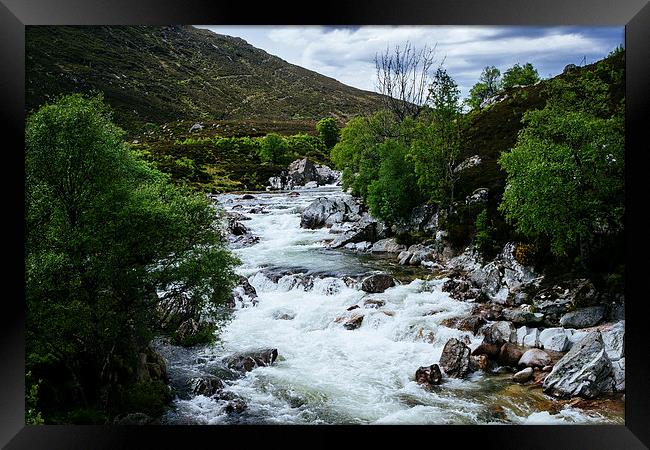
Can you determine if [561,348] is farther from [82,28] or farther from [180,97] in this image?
[82,28]

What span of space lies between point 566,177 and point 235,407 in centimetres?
737

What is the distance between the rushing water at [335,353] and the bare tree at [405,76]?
355cm

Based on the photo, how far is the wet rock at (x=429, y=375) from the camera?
25.8ft

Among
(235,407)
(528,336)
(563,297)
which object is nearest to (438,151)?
(563,297)

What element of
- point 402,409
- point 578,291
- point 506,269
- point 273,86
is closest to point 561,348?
point 578,291

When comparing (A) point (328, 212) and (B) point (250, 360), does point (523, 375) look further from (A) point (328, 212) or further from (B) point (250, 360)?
(A) point (328, 212)

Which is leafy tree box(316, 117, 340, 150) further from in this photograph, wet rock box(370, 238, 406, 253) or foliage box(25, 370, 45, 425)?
foliage box(25, 370, 45, 425)

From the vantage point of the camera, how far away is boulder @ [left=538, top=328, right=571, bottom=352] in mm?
7941

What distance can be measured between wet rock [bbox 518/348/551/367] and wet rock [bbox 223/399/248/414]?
495 centimetres

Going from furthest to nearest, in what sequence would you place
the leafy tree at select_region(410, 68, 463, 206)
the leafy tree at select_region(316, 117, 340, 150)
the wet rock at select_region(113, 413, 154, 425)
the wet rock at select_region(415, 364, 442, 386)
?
the leafy tree at select_region(316, 117, 340, 150) < the leafy tree at select_region(410, 68, 463, 206) < the wet rock at select_region(415, 364, 442, 386) < the wet rock at select_region(113, 413, 154, 425)

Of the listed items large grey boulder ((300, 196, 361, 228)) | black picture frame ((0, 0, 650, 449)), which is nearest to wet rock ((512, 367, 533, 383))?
black picture frame ((0, 0, 650, 449))

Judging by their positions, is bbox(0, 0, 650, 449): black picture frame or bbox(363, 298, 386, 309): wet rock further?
bbox(363, 298, 386, 309): wet rock

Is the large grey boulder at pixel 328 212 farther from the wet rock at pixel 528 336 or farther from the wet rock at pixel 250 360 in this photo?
the wet rock at pixel 528 336

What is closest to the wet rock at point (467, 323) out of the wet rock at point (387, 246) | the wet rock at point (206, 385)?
the wet rock at point (387, 246)
